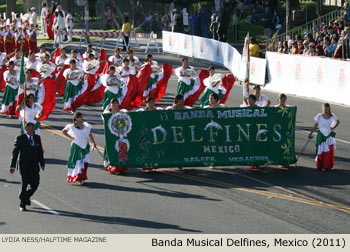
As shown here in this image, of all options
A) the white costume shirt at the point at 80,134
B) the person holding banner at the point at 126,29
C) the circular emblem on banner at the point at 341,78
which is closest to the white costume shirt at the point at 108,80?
the white costume shirt at the point at 80,134

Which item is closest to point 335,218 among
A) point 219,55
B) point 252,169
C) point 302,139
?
point 252,169

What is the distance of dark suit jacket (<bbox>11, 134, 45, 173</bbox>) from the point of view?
45.5 feet

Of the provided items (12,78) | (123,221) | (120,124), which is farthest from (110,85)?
(123,221)

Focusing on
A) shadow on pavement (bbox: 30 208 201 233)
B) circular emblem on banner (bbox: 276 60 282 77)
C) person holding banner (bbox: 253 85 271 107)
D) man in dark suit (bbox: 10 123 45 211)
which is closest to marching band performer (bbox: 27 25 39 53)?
circular emblem on banner (bbox: 276 60 282 77)

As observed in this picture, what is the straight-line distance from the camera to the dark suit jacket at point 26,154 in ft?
45.5

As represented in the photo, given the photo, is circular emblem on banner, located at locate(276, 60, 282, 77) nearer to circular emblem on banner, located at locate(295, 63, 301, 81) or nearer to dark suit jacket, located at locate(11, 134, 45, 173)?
circular emblem on banner, located at locate(295, 63, 301, 81)

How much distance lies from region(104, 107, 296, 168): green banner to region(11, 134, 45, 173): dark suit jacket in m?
3.06

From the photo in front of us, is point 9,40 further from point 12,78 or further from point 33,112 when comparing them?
point 33,112

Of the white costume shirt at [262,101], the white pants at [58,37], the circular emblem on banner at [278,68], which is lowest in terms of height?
the white costume shirt at [262,101]

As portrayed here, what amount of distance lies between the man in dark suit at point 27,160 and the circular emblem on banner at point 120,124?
3052 mm

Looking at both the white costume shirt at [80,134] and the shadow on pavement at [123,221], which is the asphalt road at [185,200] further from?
the white costume shirt at [80,134]

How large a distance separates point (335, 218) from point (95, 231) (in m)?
4.15

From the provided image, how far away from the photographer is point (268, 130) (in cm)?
1730

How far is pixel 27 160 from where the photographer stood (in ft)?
45.5
